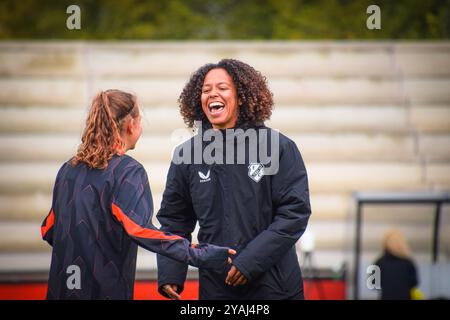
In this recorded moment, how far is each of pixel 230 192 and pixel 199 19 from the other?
38.0 ft

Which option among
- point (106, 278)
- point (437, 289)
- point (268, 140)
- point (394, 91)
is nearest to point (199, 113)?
point (268, 140)

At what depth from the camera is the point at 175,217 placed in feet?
12.6

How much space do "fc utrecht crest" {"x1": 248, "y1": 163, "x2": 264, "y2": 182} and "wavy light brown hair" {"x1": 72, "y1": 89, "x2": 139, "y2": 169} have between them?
542mm

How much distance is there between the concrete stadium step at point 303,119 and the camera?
1123 cm

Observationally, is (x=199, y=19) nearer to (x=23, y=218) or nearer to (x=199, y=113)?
(x=23, y=218)

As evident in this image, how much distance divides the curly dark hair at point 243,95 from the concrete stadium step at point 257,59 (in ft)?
26.3

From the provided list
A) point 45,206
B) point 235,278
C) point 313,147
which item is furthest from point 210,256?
point 313,147

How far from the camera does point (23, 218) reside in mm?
10305

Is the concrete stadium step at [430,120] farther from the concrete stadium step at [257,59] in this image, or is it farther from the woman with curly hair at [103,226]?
the woman with curly hair at [103,226]

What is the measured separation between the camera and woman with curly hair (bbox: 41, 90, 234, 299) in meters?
3.38

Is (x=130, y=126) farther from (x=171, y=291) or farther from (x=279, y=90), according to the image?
(x=279, y=90)

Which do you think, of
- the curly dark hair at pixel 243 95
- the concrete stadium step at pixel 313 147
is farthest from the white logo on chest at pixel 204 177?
the concrete stadium step at pixel 313 147

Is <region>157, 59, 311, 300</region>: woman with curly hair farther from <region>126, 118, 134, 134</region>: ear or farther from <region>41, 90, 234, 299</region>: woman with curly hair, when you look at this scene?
<region>126, 118, 134, 134</region>: ear

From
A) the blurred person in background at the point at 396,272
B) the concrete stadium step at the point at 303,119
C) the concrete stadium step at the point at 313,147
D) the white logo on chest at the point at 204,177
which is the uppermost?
the concrete stadium step at the point at 303,119
